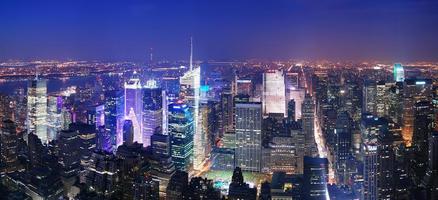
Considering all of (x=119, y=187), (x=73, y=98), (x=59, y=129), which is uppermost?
(x=73, y=98)

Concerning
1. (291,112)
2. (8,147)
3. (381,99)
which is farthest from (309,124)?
(8,147)

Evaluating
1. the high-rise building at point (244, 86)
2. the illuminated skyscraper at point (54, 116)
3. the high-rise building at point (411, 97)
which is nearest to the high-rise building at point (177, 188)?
the illuminated skyscraper at point (54, 116)

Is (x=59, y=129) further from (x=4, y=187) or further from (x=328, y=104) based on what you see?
(x=328, y=104)

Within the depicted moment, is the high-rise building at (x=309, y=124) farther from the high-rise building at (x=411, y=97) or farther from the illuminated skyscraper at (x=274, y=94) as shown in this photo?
the high-rise building at (x=411, y=97)

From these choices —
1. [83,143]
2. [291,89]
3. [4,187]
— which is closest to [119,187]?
[4,187]

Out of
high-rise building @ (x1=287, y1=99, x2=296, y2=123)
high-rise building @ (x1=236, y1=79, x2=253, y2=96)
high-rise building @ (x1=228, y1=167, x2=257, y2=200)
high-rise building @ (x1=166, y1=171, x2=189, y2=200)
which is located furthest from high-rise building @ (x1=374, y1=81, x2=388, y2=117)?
high-rise building @ (x1=166, y1=171, x2=189, y2=200)

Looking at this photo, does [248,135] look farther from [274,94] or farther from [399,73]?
[399,73]
